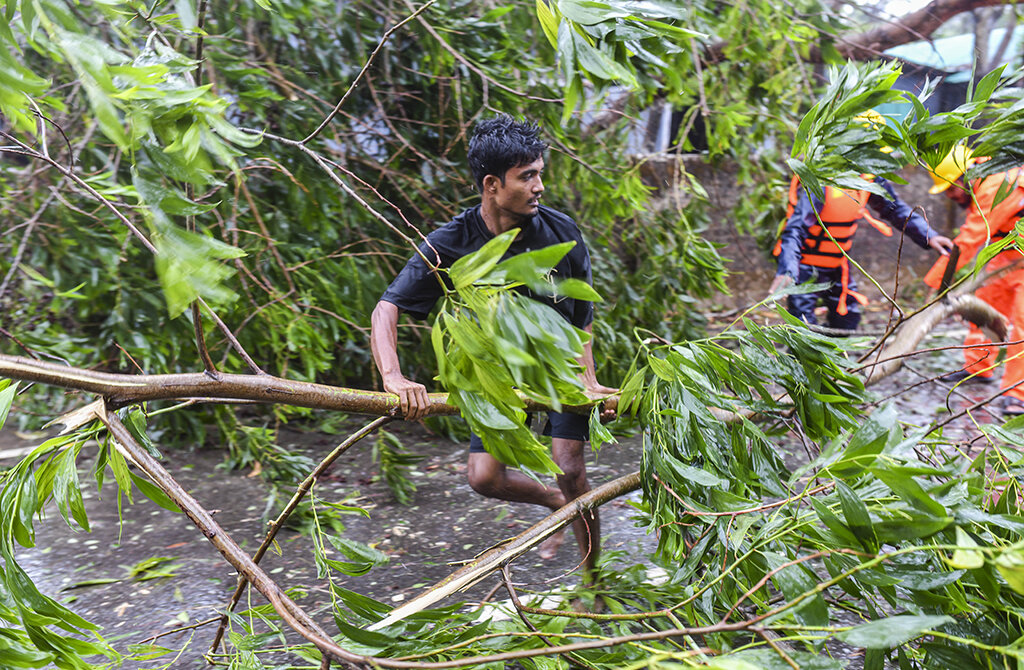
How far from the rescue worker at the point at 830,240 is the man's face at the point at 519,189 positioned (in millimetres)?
2093

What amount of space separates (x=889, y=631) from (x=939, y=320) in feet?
8.30

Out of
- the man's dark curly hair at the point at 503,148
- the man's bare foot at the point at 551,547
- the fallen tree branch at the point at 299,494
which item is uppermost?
the man's dark curly hair at the point at 503,148

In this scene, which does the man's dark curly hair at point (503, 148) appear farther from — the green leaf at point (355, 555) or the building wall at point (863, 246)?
the building wall at point (863, 246)

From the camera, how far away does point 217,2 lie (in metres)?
3.93

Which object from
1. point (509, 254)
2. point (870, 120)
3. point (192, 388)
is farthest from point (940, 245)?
point (192, 388)

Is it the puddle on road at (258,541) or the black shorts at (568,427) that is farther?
the puddle on road at (258,541)

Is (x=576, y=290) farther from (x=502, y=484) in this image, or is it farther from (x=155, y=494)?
(x=502, y=484)

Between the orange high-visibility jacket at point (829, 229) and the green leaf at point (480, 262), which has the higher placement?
the green leaf at point (480, 262)

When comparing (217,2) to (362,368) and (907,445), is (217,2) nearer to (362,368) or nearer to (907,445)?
(362,368)

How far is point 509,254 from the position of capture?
9.13 feet

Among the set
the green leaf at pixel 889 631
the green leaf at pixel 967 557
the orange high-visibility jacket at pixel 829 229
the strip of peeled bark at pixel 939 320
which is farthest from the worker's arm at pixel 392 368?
the orange high-visibility jacket at pixel 829 229

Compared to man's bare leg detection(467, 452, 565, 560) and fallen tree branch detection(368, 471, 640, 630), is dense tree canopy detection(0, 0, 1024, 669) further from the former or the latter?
man's bare leg detection(467, 452, 565, 560)

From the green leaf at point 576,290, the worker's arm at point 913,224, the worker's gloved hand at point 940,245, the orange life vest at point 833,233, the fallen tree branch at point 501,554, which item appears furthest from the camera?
the orange life vest at point 833,233

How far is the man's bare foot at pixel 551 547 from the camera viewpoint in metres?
3.26
